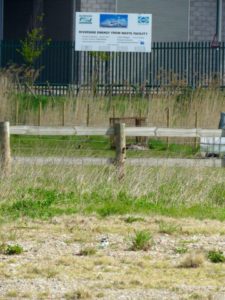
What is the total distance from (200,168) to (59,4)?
2706 cm

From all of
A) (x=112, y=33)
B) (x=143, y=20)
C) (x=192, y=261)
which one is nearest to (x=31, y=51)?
(x=112, y=33)

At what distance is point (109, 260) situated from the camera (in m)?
11.1

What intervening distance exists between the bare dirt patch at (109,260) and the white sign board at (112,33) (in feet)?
66.5

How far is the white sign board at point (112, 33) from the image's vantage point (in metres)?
33.7

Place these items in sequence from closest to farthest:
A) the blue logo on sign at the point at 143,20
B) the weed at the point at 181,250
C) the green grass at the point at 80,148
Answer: the weed at the point at 181,250 < the green grass at the point at 80,148 < the blue logo on sign at the point at 143,20

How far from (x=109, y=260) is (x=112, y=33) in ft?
75.8

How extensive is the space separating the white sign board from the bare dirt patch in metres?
20.3

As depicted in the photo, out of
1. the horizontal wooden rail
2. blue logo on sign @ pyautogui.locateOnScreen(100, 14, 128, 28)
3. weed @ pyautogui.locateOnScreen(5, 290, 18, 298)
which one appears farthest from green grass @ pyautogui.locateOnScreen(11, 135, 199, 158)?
blue logo on sign @ pyautogui.locateOnScreen(100, 14, 128, 28)

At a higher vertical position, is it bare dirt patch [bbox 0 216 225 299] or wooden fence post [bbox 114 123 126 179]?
wooden fence post [bbox 114 123 126 179]

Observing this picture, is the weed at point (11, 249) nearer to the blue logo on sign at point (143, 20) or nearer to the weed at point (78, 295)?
the weed at point (78, 295)

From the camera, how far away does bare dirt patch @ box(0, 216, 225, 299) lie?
974 centimetres

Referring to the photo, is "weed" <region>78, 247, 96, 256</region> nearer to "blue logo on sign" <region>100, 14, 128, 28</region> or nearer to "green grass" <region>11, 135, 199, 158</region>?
"green grass" <region>11, 135, 199, 158</region>

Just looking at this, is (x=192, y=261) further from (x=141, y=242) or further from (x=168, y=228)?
(x=168, y=228)

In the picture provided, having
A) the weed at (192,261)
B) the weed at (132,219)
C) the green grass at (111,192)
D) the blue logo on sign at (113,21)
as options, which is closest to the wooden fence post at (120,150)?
the green grass at (111,192)
